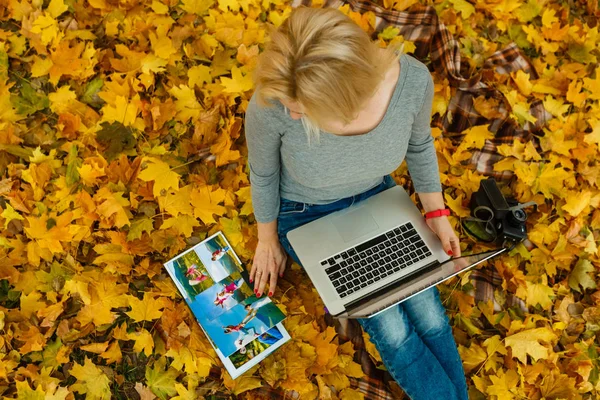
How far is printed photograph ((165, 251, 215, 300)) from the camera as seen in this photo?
6.10 ft

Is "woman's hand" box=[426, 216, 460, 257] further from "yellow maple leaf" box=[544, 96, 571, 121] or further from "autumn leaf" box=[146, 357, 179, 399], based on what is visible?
"autumn leaf" box=[146, 357, 179, 399]

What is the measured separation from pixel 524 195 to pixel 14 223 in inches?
89.6

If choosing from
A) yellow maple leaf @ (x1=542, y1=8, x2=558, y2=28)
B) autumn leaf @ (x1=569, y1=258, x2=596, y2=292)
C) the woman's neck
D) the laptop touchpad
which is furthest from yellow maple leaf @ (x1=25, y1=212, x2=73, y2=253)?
yellow maple leaf @ (x1=542, y1=8, x2=558, y2=28)

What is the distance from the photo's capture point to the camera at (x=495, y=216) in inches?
75.8

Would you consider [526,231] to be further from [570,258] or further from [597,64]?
[597,64]

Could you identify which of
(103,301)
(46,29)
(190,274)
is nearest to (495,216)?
(190,274)

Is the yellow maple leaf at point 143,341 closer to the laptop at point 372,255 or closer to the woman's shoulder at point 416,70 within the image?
the laptop at point 372,255

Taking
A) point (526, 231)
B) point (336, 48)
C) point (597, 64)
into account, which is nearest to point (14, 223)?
point (336, 48)

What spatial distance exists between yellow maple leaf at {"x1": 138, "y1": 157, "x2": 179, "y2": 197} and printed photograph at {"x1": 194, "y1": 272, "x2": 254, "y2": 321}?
1.50 ft

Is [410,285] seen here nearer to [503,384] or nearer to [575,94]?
[503,384]

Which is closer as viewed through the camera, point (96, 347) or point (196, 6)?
point (96, 347)

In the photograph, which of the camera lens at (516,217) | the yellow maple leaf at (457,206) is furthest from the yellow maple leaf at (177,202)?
the camera lens at (516,217)

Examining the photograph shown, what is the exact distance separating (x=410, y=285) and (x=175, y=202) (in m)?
1.02

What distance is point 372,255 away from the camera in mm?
1640
